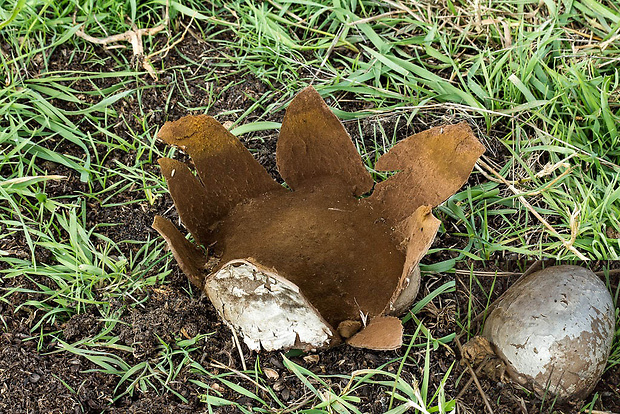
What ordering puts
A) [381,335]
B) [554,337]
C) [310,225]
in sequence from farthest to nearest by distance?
[310,225] → [554,337] → [381,335]

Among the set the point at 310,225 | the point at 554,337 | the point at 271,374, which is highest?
the point at 310,225

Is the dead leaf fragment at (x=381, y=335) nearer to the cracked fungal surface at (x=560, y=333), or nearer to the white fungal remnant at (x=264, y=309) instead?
the white fungal remnant at (x=264, y=309)

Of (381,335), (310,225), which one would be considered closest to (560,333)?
(381,335)

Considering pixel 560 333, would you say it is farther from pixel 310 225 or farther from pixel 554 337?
pixel 310 225

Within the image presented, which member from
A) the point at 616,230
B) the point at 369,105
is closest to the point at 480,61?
the point at 369,105

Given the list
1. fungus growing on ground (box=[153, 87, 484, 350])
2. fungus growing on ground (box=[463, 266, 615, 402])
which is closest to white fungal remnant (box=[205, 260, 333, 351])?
fungus growing on ground (box=[153, 87, 484, 350])

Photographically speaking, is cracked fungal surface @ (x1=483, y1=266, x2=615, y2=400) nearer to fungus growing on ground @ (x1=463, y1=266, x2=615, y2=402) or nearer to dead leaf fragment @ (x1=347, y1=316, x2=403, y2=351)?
fungus growing on ground @ (x1=463, y1=266, x2=615, y2=402)
